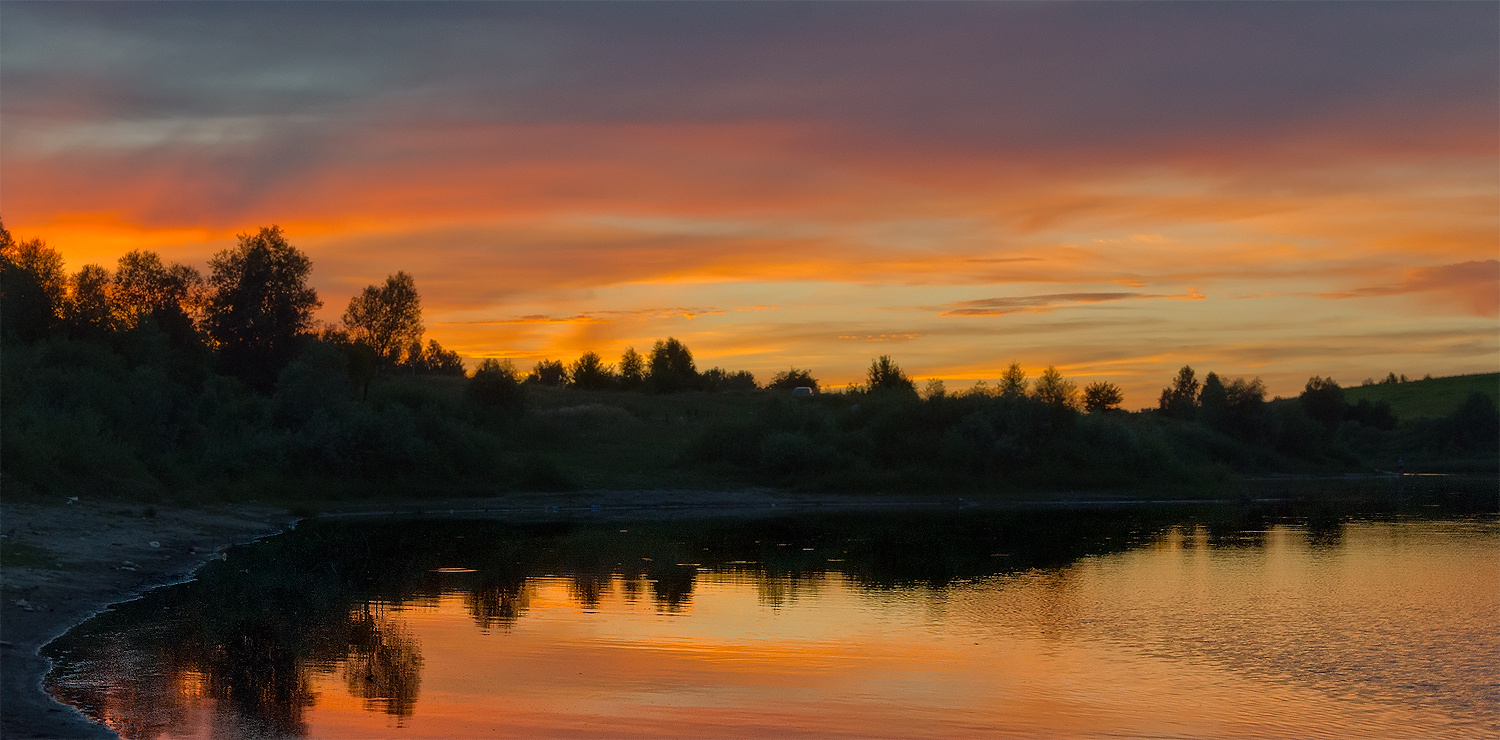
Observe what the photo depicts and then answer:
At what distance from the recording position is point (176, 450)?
166 feet

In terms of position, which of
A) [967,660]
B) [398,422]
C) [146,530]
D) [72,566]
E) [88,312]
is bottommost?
[967,660]

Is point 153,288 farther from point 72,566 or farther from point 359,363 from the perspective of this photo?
point 72,566

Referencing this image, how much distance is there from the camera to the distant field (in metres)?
132

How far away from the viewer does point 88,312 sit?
Result: 58.2 m

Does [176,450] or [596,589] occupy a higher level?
[176,450]

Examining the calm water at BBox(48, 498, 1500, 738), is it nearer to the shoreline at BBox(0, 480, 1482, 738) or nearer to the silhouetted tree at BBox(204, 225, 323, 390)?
the shoreline at BBox(0, 480, 1482, 738)

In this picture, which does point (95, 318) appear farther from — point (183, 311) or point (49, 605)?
point (49, 605)

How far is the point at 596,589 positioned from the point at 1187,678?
14.6m

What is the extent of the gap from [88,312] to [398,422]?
16.3m

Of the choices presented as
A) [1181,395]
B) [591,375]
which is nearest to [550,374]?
[591,375]

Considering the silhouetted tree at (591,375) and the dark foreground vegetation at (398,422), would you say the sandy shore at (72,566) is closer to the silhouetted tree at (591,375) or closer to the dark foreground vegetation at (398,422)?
the dark foreground vegetation at (398,422)

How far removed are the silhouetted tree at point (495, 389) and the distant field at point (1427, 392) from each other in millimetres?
96534

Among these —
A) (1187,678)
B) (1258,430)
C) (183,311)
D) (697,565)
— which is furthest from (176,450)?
(1258,430)

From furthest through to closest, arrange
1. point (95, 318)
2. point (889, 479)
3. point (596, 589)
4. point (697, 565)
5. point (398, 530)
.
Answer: point (889, 479), point (95, 318), point (398, 530), point (697, 565), point (596, 589)
